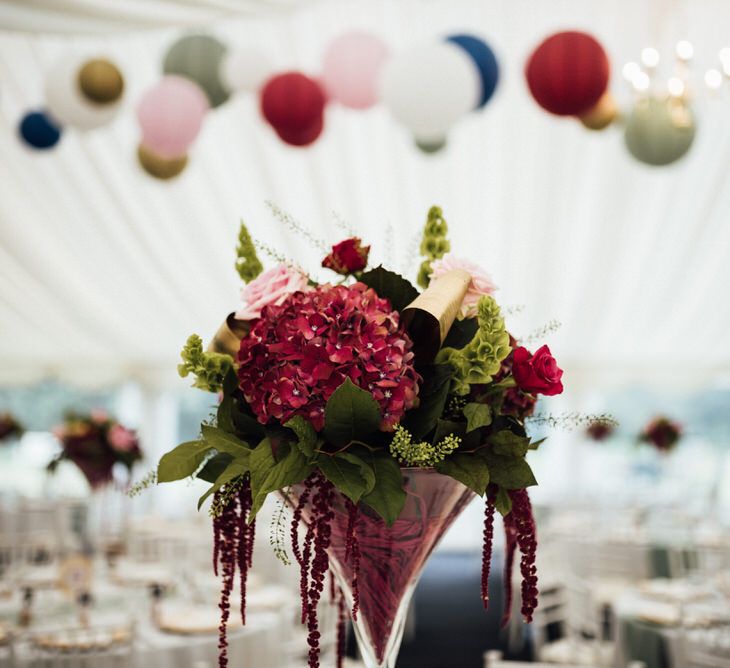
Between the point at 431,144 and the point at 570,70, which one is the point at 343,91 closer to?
the point at 431,144

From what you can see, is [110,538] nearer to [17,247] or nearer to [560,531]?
[17,247]

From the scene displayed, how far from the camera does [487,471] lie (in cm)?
90

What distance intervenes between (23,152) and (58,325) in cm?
344

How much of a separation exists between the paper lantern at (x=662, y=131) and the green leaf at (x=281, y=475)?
11.7 ft

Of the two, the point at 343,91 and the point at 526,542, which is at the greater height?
the point at 343,91

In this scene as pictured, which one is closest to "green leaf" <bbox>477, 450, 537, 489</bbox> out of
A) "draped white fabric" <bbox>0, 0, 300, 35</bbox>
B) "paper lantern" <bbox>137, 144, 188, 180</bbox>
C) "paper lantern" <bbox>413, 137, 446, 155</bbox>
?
"draped white fabric" <bbox>0, 0, 300, 35</bbox>

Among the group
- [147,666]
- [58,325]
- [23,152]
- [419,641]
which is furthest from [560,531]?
[58,325]

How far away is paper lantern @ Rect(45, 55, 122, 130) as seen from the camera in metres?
3.97

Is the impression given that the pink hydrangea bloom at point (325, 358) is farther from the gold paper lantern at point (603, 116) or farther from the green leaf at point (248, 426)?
the gold paper lantern at point (603, 116)

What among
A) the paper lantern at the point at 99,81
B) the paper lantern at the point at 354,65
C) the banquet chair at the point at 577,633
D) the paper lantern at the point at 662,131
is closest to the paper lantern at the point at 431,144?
the paper lantern at the point at 354,65

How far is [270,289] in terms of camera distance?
1009 millimetres

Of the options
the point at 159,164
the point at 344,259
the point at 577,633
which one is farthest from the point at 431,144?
the point at 344,259

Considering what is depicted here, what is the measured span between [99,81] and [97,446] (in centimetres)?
207

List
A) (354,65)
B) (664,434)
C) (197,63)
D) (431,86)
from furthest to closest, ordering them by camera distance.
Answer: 1. (664,434)
2. (197,63)
3. (354,65)
4. (431,86)
